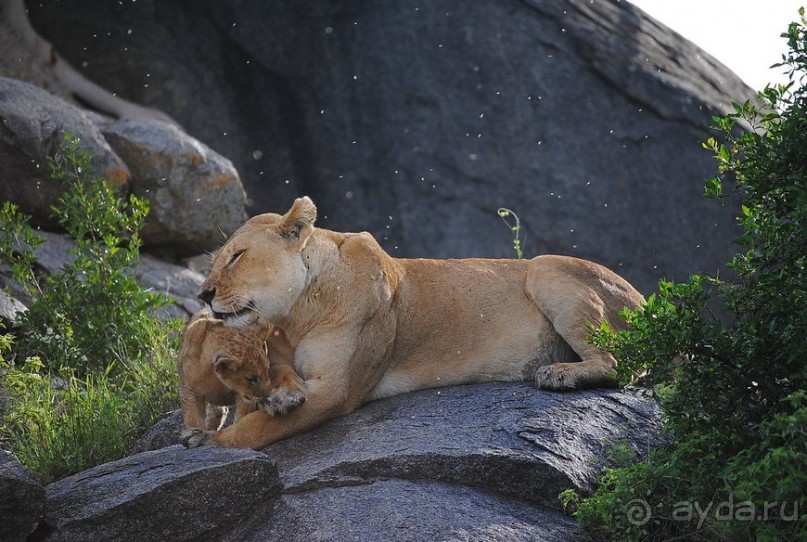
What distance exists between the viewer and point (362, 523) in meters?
5.00

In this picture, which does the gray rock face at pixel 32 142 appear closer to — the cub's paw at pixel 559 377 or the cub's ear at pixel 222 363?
the cub's ear at pixel 222 363

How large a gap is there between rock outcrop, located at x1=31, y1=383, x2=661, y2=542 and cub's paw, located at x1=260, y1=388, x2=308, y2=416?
22 centimetres

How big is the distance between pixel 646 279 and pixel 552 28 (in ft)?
12.9

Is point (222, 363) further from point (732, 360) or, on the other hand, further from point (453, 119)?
point (453, 119)

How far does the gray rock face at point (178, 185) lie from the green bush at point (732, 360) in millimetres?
7835

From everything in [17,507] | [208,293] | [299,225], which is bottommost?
[17,507]

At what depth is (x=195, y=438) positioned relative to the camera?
5891mm

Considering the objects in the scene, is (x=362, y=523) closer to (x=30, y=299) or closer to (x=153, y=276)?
(x=30, y=299)

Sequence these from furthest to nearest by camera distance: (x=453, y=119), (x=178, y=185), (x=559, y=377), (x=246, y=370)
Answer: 1. (x=453, y=119)
2. (x=178, y=185)
3. (x=559, y=377)
4. (x=246, y=370)

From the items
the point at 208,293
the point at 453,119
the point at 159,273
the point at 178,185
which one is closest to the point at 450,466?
the point at 208,293

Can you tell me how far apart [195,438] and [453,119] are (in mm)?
10187

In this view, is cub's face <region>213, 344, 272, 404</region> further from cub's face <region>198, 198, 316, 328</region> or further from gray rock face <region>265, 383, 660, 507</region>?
gray rock face <region>265, 383, 660, 507</region>

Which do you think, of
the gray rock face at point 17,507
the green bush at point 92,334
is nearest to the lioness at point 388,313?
the gray rock face at point 17,507

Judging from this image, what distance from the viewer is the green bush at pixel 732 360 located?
180 inches
